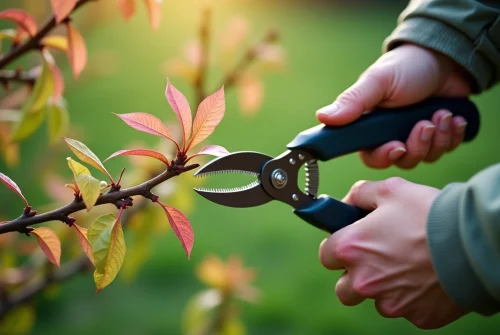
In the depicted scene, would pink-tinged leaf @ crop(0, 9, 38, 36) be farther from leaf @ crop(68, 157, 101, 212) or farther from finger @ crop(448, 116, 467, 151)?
finger @ crop(448, 116, 467, 151)

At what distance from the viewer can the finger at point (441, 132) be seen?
100 centimetres

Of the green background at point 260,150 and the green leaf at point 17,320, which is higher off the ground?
the green leaf at point 17,320

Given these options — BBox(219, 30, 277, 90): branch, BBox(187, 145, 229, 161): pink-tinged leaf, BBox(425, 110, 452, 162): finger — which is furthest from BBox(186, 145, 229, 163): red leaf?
BBox(219, 30, 277, 90): branch

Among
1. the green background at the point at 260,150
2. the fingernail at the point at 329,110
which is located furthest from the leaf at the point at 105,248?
the green background at the point at 260,150

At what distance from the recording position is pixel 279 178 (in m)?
0.84

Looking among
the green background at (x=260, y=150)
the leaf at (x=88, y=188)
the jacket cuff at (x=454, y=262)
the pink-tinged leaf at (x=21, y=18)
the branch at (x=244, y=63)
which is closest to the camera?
the leaf at (x=88, y=188)

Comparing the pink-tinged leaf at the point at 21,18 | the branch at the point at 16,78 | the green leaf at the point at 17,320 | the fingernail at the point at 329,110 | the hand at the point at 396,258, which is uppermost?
the pink-tinged leaf at the point at 21,18

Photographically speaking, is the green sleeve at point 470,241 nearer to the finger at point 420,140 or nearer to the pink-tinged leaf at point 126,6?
the finger at point 420,140

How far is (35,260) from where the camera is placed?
50.6 inches

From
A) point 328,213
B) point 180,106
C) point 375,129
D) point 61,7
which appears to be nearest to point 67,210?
point 180,106

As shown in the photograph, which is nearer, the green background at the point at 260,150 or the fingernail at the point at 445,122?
the fingernail at the point at 445,122

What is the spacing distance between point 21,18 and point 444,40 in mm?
655

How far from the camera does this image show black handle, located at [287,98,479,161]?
873mm

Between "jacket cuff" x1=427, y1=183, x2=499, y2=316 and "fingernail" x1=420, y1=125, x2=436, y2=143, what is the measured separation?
0.26 m
